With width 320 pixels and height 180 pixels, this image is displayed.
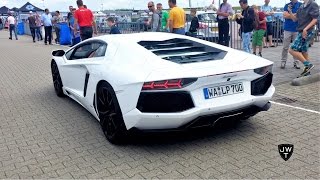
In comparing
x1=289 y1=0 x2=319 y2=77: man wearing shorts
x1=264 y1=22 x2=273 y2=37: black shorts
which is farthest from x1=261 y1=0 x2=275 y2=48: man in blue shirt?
x1=289 y1=0 x2=319 y2=77: man wearing shorts

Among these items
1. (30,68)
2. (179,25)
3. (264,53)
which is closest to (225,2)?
(179,25)

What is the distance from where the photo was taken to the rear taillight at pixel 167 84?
3291 millimetres

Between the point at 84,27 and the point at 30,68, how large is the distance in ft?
6.85

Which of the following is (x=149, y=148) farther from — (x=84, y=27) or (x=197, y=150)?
(x=84, y=27)

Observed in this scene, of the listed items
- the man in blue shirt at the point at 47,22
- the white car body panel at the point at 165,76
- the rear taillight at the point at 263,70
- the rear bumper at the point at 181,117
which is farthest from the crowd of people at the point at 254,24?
the man in blue shirt at the point at 47,22

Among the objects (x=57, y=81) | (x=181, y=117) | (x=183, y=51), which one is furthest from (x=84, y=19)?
(x=181, y=117)

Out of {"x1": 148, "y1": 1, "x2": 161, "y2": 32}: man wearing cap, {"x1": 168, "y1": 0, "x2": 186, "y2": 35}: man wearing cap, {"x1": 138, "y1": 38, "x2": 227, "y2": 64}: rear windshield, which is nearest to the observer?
{"x1": 138, "y1": 38, "x2": 227, "y2": 64}: rear windshield

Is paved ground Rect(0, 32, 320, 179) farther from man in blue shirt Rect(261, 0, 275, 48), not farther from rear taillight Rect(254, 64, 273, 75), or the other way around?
man in blue shirt Rect(261, 0, 275, 48)

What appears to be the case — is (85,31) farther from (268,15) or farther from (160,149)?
(160,149)

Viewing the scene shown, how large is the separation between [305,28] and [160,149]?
171 inches

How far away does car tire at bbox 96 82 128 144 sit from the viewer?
3678 mm

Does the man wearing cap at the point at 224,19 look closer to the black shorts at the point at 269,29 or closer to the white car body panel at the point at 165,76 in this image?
the black shorts at the point at 269,29

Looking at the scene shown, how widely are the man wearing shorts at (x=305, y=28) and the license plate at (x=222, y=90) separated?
3.54m

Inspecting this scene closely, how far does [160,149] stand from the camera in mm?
3705
